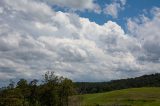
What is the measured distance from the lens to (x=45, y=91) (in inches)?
4921

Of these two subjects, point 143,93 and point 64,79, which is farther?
point 143,93

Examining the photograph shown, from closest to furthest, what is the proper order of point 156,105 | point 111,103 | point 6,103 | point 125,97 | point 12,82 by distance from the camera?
point 6,103, point 12,82, point 156,105, point 111,103, point 125,97

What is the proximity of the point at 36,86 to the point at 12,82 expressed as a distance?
832cm

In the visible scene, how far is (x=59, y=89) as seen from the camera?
12769 centimetres

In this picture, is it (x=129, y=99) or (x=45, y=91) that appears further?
(x=129, y=99)

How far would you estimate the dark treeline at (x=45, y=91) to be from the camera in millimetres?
124188

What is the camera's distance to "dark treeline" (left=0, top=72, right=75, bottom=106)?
124m

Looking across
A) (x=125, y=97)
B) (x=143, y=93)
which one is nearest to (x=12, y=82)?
(x=125, y=97)

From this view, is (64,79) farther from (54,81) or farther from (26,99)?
(26,99)

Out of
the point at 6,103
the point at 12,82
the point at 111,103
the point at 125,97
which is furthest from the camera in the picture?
the point at 125,97

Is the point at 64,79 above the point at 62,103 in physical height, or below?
above

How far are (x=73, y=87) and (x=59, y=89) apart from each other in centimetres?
611

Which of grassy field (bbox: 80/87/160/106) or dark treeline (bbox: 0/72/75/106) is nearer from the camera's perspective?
dark treeline (bbox: 0/72/75/106)

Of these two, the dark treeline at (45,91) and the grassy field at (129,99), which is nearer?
the dark treeline at (45,91)
